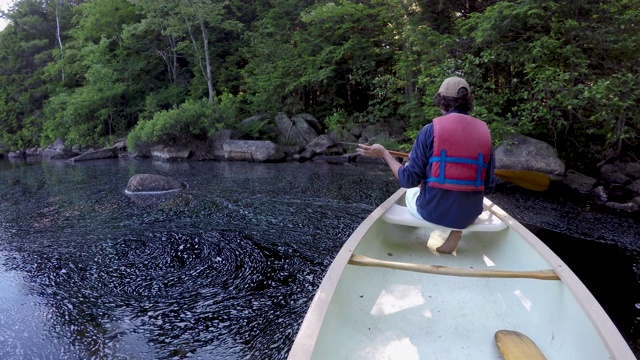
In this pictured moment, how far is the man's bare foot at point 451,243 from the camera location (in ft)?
9.06

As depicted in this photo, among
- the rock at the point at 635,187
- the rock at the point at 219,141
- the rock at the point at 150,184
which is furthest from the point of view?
the rock at the point at 219,141

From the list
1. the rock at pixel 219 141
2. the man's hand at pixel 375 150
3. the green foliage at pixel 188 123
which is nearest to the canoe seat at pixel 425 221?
the man's hand at pixel 375 150

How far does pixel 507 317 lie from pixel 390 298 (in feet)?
2.10

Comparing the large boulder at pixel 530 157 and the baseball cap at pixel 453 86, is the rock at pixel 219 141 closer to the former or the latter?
the large boulder at pixel 530 157

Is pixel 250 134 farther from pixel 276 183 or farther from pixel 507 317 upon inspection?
Result: pixel 507 317

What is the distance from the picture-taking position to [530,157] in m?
7.76

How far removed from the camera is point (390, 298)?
2.31 meters

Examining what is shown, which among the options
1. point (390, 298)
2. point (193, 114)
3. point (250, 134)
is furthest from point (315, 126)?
point (390, 298)

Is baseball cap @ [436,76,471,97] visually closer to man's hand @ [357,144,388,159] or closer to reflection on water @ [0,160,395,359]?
man's hand @ [357,144,388,159]

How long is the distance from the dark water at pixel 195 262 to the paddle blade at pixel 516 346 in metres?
1.54

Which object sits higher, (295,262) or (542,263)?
(542,263)

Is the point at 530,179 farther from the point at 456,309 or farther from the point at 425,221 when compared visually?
the point at 456,309

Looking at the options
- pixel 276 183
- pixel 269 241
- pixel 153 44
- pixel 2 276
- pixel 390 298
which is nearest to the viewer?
pixel 390 298

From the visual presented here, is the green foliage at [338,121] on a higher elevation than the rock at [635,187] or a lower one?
higher
